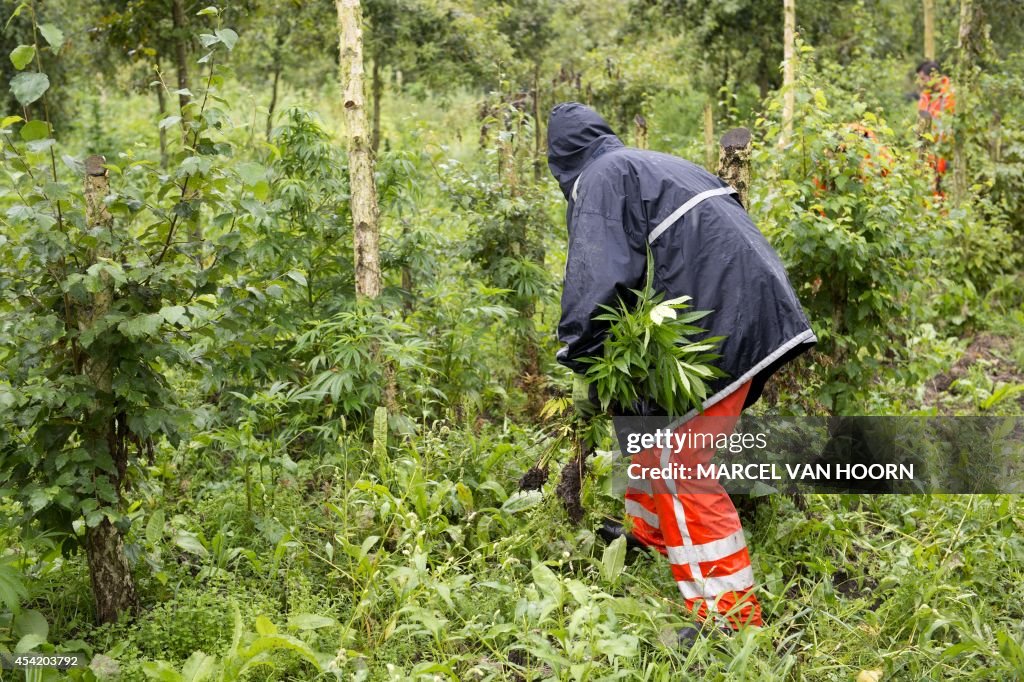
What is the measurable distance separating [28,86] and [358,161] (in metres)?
1.97

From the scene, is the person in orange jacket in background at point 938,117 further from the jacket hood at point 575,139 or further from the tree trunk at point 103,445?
the tree trunk at point 103,445

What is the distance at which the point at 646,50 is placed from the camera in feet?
45.7

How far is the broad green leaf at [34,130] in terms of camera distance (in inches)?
117

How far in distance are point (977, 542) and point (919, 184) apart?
1.92m

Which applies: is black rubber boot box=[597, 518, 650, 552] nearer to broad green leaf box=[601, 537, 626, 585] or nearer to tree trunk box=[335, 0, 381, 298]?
broad green leaf box=[601, 537, 626, 585]

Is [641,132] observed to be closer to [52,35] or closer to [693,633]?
[693,633]

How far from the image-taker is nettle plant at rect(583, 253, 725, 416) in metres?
3.30

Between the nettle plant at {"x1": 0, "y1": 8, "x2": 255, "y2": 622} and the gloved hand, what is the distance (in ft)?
4.73

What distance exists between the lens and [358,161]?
4.61 meters

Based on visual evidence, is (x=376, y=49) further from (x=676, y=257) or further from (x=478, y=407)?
(x=676, y=257)

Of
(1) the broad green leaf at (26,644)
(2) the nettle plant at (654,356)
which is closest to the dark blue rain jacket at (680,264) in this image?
(2) the nettle plant at (654,356)

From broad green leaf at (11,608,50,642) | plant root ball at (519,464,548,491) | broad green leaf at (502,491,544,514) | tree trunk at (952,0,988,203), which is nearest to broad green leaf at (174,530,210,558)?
broad green leaf at (11,608,50,642)

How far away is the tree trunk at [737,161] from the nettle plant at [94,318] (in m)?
2.09

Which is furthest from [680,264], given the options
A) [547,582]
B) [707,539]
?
[547,582]
